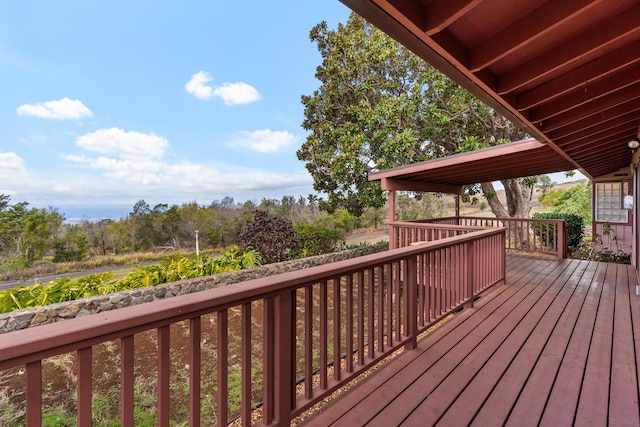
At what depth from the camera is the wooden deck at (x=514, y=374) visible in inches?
70.1

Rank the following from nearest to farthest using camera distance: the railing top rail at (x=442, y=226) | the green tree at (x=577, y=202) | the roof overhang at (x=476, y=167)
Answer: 1. the railing top rail at (x=442, y=226)
2. the roof overhang at (x=476, y=167)
3. the green tree at (x=577, y=202)

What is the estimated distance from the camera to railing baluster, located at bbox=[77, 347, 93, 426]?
0.94 m

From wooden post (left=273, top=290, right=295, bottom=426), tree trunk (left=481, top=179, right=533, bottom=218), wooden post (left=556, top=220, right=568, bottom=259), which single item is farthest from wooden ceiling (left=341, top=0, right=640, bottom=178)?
tree trunk (left=481, top=179, right=533, bottom=218)

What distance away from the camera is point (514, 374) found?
221 centimetres

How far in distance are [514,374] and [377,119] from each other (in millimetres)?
8186

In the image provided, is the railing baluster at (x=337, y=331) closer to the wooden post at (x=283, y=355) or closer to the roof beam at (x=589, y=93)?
the wooden post at (x=283, y=355)

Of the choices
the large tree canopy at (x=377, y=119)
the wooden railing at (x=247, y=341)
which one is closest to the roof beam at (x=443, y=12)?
the wooden railing at (x=247, y=341)

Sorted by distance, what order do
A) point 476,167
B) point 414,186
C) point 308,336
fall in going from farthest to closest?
point 414,186, point 476,167, point 308,336

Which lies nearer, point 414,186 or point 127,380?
point 127,380

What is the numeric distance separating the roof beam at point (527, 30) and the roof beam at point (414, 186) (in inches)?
188

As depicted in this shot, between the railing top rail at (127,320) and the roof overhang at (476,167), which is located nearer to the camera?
the railing top rail at (127,320)

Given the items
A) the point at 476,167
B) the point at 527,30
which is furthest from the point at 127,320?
the point at 476,167

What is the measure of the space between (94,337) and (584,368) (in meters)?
3.18

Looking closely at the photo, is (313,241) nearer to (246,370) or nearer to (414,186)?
(414,186)
